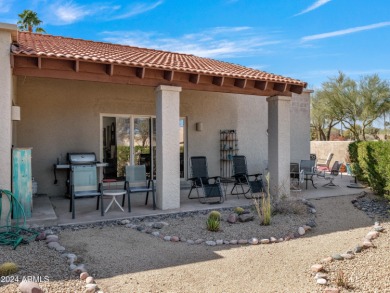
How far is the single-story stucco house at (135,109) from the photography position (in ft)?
24.3

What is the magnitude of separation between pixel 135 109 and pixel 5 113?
17.2ft

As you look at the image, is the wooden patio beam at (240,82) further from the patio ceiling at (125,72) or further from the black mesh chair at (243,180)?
the black mesh chair at (243,180)

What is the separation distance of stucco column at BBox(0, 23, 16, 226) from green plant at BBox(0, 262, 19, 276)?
2.66 meters

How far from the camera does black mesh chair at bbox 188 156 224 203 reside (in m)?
9.09

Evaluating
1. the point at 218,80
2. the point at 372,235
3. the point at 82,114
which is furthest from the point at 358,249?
the point at 82,114

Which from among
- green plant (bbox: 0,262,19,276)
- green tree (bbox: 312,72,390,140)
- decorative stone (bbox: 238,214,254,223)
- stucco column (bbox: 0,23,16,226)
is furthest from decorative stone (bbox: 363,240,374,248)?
green tree (bbox: 312,72,390,140)

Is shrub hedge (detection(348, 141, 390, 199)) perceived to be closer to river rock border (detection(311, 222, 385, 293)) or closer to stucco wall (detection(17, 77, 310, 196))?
river rock border (detection(311, 222, 385, 293))

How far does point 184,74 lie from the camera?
Result: 8.64 meters

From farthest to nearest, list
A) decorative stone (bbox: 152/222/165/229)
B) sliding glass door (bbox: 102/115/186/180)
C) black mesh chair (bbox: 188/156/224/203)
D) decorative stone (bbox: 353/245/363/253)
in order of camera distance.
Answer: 1. sliding glass door (bbox: 102/115/186/180)
2. black mesh chair (bbox: 188/156/224/203)
3. decorative stone (bbox: 152/222/165/229)
4. decorative stone (bbox: 353/245/363/253)

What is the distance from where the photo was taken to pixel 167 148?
8352 millimetres

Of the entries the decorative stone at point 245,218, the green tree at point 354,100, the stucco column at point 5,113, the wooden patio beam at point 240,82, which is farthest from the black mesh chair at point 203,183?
the green tree at point 354,100

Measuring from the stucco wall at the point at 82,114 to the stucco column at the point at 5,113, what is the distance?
3516 millimetres

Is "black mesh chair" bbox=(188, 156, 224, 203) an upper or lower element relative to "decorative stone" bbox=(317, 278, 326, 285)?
upper

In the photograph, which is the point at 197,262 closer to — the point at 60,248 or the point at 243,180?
the point at 60,248
